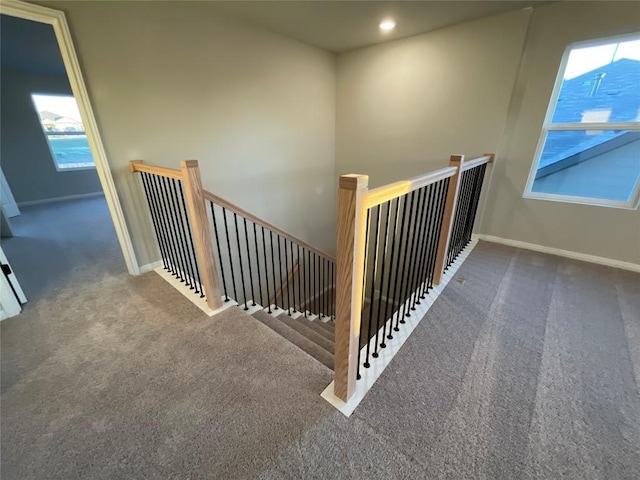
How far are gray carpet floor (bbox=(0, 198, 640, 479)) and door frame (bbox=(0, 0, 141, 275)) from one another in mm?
691

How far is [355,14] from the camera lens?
258 centimetres

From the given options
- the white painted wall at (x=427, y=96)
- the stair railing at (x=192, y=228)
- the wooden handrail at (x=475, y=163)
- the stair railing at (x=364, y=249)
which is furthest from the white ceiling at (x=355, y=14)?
the stair railing at (x=192, y=228)

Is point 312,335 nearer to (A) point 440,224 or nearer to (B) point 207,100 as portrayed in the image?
(A) point 440,224

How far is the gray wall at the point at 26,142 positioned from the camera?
4.65 meters

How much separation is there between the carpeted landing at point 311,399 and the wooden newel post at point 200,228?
0.21 metres

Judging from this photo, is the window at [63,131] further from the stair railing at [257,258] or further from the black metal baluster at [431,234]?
the black metal baluster at [431,234]

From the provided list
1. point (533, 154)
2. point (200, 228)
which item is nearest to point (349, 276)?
point (200, 228)

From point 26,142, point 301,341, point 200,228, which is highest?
point 26,142

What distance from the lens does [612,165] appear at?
2471 millimetres

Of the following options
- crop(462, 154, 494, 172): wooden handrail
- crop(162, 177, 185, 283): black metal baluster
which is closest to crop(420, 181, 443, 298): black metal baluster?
crop(462, 154, 494, 172): wooden handrail

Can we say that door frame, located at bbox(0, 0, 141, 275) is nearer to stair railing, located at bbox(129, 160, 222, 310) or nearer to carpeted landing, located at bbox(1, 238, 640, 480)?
stair railing, located at bbox(129, 160, 222, 310)

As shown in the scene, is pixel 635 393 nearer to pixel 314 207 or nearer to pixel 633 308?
pixel 633 308

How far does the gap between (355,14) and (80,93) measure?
8.43 feet

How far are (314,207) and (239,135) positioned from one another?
177 centimetres
